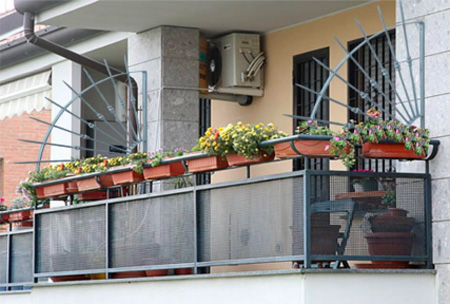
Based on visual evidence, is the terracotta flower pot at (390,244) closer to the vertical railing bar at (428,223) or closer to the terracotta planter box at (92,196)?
the vertical railing bar at (428,223)

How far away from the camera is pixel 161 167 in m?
11.9

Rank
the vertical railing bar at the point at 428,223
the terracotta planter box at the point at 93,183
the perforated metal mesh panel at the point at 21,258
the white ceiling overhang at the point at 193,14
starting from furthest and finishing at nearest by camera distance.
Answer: the perforated metal mesh panel at the point at 21,258 → the white ceiling overhang at the point at 193,14 → the terracotta planter box at the point at 93,183 → the vertical railing bar at the point at 428,223

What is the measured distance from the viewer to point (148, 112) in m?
14.4

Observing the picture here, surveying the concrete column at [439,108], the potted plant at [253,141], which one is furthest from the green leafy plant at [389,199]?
the potted plant at [253,141]

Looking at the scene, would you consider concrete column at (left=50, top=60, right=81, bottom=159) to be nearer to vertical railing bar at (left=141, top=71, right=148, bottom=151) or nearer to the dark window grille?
the dark window grille

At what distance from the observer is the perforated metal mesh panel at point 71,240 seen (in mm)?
12492

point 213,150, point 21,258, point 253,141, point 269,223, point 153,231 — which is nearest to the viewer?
point 269,223

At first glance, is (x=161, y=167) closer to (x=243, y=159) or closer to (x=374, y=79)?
(x=243, y=159)

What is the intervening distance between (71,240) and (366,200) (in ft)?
14.6

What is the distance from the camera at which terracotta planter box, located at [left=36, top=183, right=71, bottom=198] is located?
13.4 metres

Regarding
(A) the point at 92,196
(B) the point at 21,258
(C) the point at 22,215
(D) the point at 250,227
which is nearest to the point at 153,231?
(D) the point at 250,227

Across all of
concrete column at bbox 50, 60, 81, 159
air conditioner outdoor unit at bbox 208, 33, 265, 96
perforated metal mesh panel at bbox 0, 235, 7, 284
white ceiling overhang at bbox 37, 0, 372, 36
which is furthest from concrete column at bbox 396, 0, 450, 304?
concrete column at bbox 50, 60, 81, 159

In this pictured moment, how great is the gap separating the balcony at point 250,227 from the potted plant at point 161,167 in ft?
1.11

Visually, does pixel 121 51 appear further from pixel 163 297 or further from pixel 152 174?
pixel 163 297
